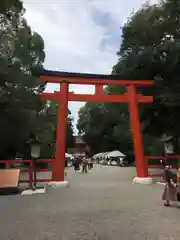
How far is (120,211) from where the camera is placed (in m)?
11.4

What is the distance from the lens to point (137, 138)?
78.6 ft

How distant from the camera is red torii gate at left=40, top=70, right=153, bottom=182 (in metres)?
22.2

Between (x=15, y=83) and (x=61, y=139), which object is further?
(x=15, y=83)

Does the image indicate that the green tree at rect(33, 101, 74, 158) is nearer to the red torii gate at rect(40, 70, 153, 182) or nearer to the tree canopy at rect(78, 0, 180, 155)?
the tree canopy at rect(78, 0, 180, 155)

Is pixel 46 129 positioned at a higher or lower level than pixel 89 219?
higher

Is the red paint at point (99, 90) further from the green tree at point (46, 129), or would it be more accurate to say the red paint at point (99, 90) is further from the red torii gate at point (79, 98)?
the green tree at point (46, 129)

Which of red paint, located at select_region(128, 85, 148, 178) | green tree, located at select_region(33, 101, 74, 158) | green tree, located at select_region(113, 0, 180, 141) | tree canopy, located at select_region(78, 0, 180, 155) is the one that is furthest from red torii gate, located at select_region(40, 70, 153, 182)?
green tree, located at select_region(33, 101, 74, 158)

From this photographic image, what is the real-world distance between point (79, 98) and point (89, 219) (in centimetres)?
1440

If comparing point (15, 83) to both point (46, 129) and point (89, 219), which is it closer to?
point (89, 219)

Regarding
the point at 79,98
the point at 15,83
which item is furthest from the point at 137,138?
the point at 15,83

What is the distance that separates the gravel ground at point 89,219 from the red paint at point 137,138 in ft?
26.9

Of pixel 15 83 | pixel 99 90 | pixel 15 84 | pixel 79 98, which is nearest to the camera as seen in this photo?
pixel 79 98

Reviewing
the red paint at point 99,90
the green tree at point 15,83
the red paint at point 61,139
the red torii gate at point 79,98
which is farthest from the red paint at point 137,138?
the green tree at point 15,83

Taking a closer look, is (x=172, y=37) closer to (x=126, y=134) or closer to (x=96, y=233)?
(x=96, y=233)
